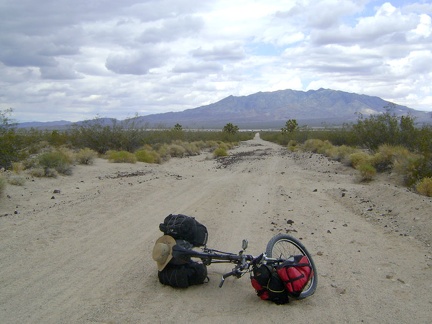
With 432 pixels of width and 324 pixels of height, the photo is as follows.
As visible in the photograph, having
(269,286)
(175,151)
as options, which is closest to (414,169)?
(269,286)

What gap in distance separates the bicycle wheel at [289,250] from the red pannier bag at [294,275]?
0.18 metres

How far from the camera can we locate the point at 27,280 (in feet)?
20.5

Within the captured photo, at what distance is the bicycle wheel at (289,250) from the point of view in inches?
232

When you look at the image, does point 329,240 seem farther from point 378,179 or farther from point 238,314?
point 378,179

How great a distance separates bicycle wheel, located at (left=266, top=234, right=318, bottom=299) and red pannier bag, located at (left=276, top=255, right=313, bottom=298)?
179 mm

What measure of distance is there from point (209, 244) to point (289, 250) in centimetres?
187

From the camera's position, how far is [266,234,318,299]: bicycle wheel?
5889 mm

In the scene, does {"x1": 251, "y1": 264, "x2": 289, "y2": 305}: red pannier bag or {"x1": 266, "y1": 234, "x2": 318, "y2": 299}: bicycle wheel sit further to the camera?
{"x1": 266, "y1": 234, "x2": 318, "y2": 299}: bicycle wheel

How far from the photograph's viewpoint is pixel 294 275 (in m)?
5.55

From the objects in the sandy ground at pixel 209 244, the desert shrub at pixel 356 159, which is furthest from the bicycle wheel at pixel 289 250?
the desert shrub at pixel 356 159

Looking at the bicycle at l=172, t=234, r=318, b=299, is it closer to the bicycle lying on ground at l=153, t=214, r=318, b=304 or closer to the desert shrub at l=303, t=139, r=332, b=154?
the bicycle lying on ground at l=153, t=214, r=318, b=304

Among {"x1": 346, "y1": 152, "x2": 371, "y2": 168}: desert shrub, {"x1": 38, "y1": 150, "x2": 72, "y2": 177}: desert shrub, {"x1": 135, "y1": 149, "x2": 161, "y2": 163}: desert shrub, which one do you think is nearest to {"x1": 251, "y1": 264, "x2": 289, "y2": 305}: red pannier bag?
{"x1": 38, "y1": 150, "x2": 72, "y2": 177}: desert shrub

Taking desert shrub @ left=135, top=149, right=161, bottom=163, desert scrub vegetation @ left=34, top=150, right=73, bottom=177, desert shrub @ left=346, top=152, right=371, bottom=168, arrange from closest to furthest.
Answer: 1. desert scrub vegetation @ left=34, top=150, right=73, bottom=177
2. desert shrub @ left=346, top=152, right=371, bottom=168
3. desert shrub @ left=135, top=149, right=161, bottom=163

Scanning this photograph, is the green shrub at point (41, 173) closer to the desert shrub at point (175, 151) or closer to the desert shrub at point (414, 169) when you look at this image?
the desert shrub at point (414, 169)
